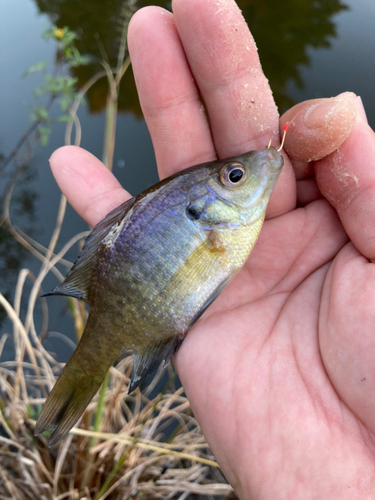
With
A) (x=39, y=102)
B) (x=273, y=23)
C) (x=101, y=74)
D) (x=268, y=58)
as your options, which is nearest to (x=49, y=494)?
(x=39, y=102)

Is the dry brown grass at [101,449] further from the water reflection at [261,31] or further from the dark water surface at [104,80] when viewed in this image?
the water reflection at [261,31]

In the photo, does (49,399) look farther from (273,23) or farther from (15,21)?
(273,23)

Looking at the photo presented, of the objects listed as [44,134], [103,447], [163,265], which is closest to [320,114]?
[163,265]

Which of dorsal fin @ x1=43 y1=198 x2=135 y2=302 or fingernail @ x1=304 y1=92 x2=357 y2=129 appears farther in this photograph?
dorsal fin @ x1=43 y1=198 x2=135 y2=302

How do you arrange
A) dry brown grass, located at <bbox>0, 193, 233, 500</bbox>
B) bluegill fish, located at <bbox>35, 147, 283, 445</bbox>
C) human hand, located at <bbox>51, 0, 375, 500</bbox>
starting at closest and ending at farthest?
human hand, located at <bbox>51, 0, 375, 500</bbox> < bluegill fish, located at <bbox>35, 147, 283, 445</bbox> < dry brown grass, located at <bbox>0, 193, 233, 500</bbox>

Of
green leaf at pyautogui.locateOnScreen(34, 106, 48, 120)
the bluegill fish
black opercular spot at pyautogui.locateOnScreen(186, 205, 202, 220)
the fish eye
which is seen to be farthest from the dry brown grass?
green leaf at pyautogui.locateOnScreen(34, 106, 48, 120)

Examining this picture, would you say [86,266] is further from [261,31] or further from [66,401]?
[261,31]

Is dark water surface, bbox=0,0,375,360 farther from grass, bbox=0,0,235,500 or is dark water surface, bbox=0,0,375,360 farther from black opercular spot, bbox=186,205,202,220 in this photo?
black opercular spot, bbox=186,205,202,220

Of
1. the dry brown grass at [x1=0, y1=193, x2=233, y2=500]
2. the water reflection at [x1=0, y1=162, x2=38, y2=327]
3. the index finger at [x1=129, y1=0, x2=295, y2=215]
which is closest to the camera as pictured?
the index finger at [x1=129, y1=0, x2=295, y2=215]
